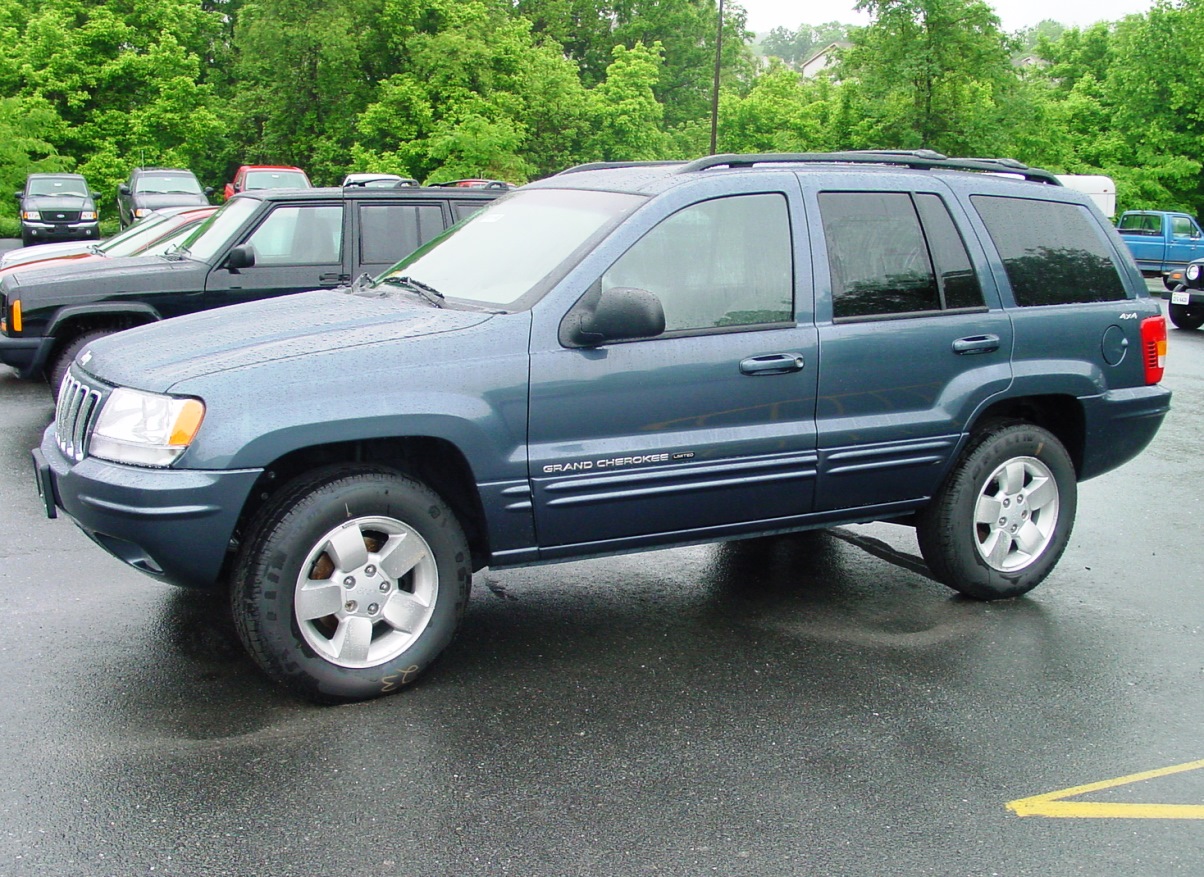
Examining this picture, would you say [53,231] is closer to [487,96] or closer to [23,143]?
[23,143]

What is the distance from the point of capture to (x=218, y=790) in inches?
137

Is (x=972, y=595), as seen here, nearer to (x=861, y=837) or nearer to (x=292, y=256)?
(x=861, y=837)

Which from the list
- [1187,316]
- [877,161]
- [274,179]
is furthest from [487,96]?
[877,161]

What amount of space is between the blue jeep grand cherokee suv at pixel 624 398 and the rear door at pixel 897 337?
0.04ft

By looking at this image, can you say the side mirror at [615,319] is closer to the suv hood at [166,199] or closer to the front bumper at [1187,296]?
the front bumper at [1187,296]

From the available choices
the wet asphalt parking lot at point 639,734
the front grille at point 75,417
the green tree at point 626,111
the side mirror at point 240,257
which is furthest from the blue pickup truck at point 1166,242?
the front grille at point 75,417

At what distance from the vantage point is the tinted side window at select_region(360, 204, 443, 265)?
924 cm

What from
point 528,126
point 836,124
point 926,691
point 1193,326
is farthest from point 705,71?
point 926,691

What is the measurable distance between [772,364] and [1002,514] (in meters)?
1.49

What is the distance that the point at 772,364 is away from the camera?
4562mm

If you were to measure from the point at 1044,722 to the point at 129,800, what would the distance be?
3.01 metres

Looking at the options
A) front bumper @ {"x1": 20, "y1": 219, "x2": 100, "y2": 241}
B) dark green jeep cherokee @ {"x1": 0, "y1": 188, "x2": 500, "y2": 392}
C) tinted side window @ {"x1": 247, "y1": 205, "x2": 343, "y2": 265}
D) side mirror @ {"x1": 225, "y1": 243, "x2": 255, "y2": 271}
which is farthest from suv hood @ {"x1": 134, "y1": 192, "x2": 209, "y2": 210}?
side mirror @ {"x1": 225, "y1": 243, "x2": 255, "y2": 271}

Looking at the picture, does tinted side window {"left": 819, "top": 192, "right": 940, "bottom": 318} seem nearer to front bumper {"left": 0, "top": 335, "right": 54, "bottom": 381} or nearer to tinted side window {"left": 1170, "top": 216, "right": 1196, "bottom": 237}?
front bumper {"left": 0, "top": 335, "right": 54, "bottom": 381}

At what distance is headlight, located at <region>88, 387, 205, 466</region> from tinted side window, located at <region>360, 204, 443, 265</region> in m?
5.43
